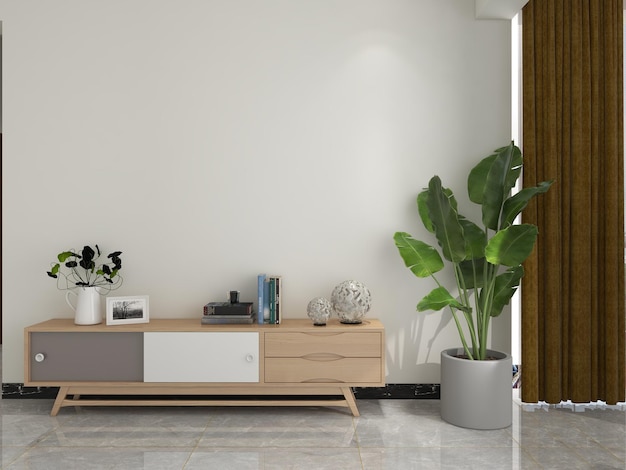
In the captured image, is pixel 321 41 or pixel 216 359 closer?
pixel 216 359

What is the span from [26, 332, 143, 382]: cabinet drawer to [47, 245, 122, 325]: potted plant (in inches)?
5.9

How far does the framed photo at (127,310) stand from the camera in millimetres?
3139

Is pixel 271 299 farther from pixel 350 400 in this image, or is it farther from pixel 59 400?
pixel 59 400

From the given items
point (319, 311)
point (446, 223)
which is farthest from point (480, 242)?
point (319, 311)

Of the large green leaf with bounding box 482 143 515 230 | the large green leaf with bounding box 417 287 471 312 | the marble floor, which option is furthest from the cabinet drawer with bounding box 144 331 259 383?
the large green leaf with bounding box 482 143 515 230

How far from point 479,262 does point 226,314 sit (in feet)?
4.94

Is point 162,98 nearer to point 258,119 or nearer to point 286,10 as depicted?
point 258,119

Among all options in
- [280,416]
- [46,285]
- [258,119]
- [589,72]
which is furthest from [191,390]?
[589,72]

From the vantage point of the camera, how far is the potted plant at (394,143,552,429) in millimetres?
2883

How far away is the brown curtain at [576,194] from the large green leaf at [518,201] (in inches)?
9.3

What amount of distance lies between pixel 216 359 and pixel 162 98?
64.3 inches

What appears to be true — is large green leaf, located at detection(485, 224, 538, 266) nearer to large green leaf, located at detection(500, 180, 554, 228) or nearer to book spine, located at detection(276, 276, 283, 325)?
large green leaf, located at detection(500, 180, 554, 228)

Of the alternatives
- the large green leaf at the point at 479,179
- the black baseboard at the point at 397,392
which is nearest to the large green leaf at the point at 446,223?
the large green leaf at the point at 479,179

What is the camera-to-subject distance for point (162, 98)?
341cm
